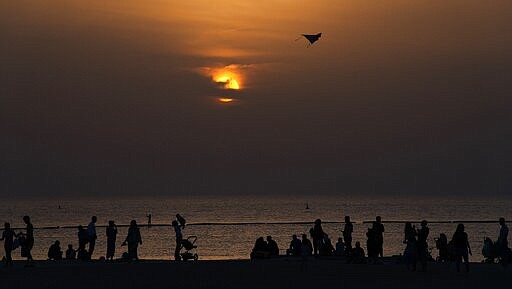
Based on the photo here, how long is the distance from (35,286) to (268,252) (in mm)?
14148

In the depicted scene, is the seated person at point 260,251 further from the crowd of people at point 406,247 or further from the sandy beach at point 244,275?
the sandy beach at point 244,275

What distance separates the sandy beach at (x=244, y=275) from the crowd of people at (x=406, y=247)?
1.89 ft

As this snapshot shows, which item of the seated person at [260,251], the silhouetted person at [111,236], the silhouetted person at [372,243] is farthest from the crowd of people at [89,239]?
the silhouetted person at [372,243]

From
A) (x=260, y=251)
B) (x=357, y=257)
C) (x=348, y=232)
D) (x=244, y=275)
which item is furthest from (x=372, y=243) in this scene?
(x=244, y=275)

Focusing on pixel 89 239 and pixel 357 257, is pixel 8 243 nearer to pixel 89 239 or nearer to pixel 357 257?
pixel 89 239

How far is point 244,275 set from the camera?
27.1 m

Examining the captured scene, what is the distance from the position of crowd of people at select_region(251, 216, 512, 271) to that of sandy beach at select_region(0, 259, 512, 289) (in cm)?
58

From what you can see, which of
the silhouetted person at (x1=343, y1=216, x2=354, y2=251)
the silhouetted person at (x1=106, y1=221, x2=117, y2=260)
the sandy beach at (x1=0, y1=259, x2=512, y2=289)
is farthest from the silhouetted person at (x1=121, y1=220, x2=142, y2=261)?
the silhouetted person at (x1=343, y1=216, x2=354, y2=251)

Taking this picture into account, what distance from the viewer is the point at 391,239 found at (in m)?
94.2

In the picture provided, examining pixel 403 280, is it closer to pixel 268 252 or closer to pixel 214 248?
pixel 268 252

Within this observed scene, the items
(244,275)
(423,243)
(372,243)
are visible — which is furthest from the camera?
(372,243)

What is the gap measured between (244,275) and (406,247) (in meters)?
6.11

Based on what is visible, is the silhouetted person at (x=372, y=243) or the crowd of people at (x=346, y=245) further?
the silhouetted person at (x=372, y=243)

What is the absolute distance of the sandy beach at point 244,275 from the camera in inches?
960
